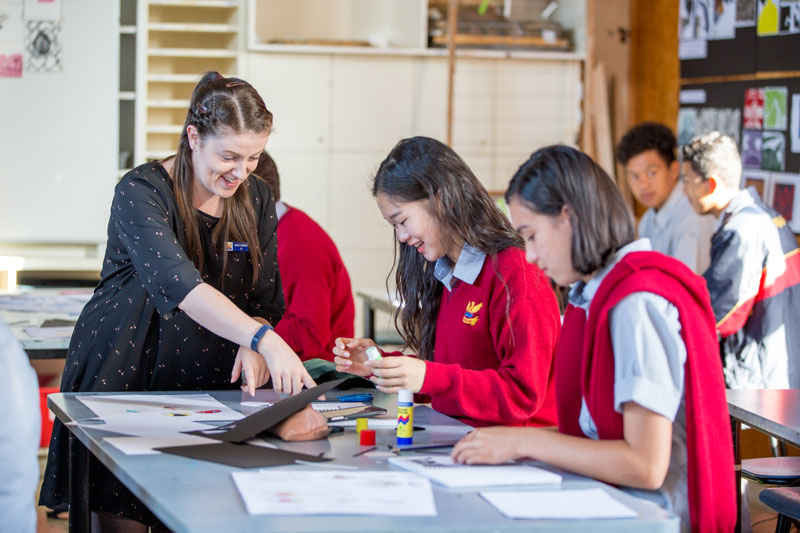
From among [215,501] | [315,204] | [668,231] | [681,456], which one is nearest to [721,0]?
[668,231]

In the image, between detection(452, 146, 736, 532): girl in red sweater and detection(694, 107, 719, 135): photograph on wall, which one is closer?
detection(452, 146, 736, 532): girl in red sweater

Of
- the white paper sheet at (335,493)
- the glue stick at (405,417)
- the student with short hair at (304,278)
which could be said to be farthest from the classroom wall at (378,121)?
the white paper sheet at (335,493)

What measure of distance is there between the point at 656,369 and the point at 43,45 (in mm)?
5353

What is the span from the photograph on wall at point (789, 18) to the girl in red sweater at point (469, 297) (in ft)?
10.4

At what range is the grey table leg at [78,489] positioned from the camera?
7.17ft

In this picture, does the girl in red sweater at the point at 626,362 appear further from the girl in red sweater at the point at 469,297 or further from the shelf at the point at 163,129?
the shelf at the point at 163,129

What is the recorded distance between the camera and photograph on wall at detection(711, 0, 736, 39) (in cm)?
544

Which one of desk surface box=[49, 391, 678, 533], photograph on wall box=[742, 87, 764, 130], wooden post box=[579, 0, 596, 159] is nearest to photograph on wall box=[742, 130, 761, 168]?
photograph on wall box=[742, 87, 764, 130]

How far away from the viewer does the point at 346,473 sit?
1.74 m

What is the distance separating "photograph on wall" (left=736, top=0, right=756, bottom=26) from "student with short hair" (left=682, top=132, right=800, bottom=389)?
1.76m

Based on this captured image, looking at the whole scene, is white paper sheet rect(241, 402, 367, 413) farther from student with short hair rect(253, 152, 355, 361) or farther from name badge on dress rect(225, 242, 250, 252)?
student with short hair rect(253, 152, 355, 361)

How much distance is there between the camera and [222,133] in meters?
2.40

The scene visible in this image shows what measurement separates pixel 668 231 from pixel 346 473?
3.51 metres

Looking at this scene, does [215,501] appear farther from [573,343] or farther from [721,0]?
[721,0]
